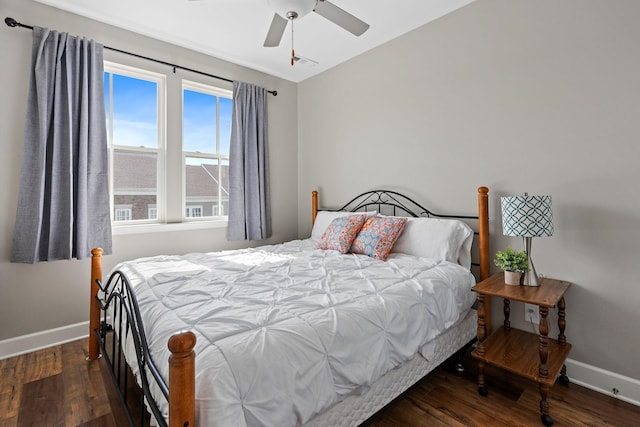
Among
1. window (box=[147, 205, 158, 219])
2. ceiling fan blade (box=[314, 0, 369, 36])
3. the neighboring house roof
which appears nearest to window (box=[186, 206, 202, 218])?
the neighboring house roof

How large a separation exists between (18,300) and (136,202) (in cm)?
114

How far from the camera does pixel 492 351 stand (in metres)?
1.97

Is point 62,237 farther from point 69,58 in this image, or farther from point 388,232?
point 388,232

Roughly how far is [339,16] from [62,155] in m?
2.36

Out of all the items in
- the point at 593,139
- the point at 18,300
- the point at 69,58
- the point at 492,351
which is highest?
the point at 69,58

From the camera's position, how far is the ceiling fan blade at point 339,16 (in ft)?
6.48

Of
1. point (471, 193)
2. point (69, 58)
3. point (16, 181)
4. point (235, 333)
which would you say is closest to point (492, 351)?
point (471, 193)

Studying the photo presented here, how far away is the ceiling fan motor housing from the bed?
1641 mm

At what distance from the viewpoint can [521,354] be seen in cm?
193

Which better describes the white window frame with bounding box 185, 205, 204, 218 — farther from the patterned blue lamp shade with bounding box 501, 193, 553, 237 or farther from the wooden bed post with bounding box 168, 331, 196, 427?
the patterned blue lamp shade with bounding box 501, 193, 553, 237

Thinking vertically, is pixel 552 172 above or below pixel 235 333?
above

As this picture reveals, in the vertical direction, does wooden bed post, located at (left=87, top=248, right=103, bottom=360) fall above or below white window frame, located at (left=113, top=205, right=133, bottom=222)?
below

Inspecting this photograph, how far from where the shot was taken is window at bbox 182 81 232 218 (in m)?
3.41

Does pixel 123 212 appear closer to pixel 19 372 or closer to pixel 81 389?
pixel 19 372
